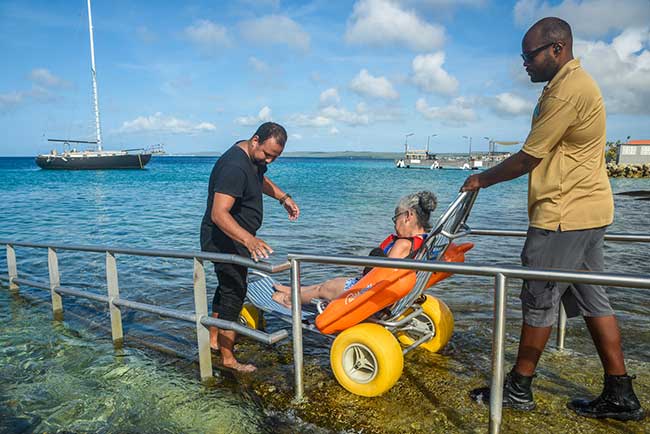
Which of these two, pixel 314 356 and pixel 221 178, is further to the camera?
pixel 314 356

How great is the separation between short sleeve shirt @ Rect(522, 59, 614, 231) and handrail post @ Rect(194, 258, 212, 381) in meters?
2.32

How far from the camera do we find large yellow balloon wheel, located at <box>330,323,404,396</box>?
312cm

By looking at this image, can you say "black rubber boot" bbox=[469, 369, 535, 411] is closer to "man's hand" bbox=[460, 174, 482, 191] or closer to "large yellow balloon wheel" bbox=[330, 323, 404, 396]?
"large yellow balloon wheel" bbox=[330, 323, 404, 396]

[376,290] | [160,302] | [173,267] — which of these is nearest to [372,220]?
[173,267]

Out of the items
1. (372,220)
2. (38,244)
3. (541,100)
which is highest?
(541,100)

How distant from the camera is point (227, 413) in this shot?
3234 mm

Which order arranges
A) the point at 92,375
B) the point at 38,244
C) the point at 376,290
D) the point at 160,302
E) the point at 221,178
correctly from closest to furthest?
the point at 376,290
the point at 221,178
the point at 92,375
the point at 38,244
the point at 160,302

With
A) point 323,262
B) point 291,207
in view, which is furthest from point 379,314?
point 291,207

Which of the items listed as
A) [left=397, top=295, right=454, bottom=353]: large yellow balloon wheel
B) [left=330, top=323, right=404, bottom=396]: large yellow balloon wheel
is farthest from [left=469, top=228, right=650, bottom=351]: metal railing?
[left=330, top=323, right=404, bottom=396]: large yellow balloon wheel

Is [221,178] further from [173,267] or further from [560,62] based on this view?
[173,267]

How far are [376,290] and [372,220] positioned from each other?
1435cm

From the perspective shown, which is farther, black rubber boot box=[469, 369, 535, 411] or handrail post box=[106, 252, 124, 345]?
handrail post box=[106, 252, 124, 345]

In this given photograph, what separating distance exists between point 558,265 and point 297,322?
5.35ft

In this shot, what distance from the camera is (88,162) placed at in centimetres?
6328
